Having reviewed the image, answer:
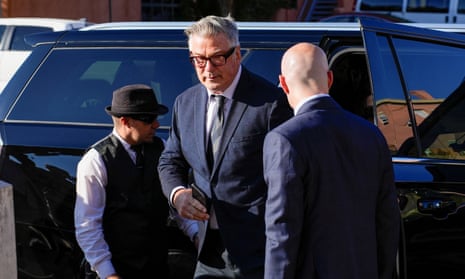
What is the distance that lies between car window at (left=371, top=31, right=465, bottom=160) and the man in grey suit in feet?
2.58

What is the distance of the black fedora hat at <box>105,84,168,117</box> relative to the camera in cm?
302

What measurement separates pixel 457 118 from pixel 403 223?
69 cm

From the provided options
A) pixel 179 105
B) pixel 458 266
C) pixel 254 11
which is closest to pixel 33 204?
pixel 179 105

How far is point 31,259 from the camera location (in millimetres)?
3602

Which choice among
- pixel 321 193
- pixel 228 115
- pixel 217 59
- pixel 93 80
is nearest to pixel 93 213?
pixel 228 115

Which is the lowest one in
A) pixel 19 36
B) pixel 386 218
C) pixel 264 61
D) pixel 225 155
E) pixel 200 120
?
pixel 19 36

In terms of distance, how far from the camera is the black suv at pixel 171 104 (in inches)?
127

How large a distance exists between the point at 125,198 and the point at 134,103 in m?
0.39

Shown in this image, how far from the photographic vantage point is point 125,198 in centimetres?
301

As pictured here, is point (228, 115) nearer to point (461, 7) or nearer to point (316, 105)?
point (316, 105)

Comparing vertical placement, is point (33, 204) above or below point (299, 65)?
below

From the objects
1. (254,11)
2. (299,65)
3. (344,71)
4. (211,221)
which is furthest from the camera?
(254,11)

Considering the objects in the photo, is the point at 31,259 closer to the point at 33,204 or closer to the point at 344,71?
the point at 33,204

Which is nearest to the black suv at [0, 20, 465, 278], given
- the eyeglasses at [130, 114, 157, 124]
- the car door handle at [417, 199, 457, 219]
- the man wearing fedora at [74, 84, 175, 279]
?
the car door handle at [417, 199, 457, 219]
